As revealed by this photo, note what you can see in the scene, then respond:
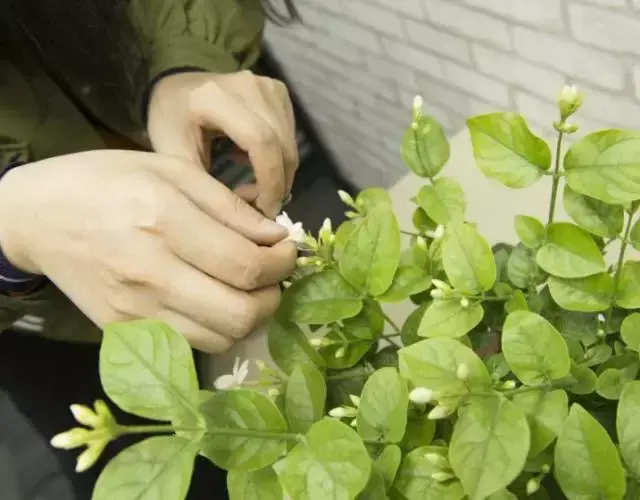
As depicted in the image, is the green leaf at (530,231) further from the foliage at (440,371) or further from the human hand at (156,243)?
the human hand at (156,243)

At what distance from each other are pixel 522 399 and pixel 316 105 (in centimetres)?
115

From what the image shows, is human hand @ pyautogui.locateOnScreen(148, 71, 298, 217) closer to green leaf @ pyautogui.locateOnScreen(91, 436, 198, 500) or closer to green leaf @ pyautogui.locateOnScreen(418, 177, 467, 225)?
green leaf @ pyautogui.locateOnScreen(418, 177, 467, 225)

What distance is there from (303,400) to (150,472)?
84 millimetres

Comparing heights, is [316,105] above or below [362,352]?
below

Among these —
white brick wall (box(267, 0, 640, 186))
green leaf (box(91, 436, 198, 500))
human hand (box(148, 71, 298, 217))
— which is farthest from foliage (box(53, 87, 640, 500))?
white brick wall (box(267, 0, 640, 186))

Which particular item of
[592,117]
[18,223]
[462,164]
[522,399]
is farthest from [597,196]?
[592,117]

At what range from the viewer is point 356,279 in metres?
0.33

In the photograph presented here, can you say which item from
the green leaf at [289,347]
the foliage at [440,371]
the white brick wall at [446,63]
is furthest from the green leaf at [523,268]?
the white brick wall at [446,63]

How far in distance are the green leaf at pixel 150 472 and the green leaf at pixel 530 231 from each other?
0.56 ft

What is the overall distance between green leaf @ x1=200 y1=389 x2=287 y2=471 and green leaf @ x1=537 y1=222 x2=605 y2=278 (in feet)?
0.44

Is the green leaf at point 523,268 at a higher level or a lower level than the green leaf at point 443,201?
lower

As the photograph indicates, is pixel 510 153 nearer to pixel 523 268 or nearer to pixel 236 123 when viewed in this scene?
pixel 523 268

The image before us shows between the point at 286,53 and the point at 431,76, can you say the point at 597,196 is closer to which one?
the point at 431,76

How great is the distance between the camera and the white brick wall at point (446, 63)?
0.76m
